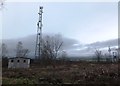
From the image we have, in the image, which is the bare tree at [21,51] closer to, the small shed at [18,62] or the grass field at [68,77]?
the small shed at [18,62]

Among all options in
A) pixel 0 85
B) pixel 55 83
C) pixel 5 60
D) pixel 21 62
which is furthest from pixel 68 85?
pixel 5 60

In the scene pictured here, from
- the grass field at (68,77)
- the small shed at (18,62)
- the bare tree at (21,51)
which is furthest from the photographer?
the bare tree at (21,51)

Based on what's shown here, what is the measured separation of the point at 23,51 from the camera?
3051 inches

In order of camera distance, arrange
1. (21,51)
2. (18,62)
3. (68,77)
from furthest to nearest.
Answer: (21,51) → (18,62) → (68,77)

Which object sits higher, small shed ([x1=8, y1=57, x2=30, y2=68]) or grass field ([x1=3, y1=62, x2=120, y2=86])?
small shed ([x1=8, y1=57, x2=30, y2=68])

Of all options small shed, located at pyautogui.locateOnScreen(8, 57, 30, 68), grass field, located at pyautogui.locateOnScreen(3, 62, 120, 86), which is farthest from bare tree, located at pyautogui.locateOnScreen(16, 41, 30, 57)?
grass field, located at pyautogui.locateOnScreen(3, 62, 120, 86)

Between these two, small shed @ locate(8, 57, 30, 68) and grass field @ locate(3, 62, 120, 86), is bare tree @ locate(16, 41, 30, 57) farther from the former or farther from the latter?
grass field @ locate(3, 62, 120, 86)

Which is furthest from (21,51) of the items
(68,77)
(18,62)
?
(68,77)

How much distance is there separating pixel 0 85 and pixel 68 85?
163 inches

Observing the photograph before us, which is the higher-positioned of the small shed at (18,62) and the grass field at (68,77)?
the small shed at (18,62)

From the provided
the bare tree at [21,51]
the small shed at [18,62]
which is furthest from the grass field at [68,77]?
the bare tree at [21,51]

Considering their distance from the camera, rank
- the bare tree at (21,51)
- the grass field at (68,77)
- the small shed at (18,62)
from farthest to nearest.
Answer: the bare tree at (21,51), the small shed at (18,62), the grass field at (68,77)

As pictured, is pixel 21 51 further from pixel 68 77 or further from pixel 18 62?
pixel 68 77

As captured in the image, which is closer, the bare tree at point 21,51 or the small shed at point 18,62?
the small shed at point 18,62
